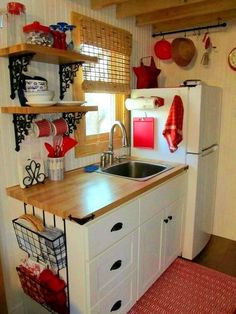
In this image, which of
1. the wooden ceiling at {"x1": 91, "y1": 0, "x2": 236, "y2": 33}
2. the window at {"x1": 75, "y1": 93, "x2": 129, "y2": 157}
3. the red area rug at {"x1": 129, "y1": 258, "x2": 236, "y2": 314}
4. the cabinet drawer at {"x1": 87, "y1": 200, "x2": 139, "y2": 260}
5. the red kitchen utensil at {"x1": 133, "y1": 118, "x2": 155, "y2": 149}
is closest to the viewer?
the cabinet drawer at {"x1": 87, "y1": 200, "x2": 139, "y2": 260}

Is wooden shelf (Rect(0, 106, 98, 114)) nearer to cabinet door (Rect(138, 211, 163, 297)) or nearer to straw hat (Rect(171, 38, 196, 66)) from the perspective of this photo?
cabinet door (Rect(138, 211, 163, 297))

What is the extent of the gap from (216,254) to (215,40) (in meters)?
1.97

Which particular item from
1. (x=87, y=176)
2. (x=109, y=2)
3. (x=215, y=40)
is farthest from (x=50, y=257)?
(x=215, y=40)

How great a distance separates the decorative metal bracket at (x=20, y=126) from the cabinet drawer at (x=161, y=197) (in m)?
0.82

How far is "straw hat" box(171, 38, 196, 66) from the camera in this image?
2.42 meters

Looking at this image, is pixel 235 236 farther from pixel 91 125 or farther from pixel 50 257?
pixel 50 257

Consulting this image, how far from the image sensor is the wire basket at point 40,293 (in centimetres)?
140

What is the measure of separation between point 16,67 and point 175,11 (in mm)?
1437

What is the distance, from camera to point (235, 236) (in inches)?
104

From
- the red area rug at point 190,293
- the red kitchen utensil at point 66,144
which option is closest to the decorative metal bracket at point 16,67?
the red kitchen utensil at point 66,144

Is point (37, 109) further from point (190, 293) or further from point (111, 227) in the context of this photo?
point (190, 293)

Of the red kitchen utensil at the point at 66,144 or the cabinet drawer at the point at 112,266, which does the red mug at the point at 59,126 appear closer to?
the red kitchen utensil at the point at 66,144

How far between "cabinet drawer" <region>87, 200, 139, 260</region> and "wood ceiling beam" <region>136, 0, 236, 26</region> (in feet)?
5.23

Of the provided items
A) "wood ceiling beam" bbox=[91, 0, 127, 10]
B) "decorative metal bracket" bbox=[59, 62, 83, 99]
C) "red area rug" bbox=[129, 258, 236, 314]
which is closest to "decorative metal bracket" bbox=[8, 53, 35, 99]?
"decorative metal bracket" bbox=[59, 62, 83, 99]
